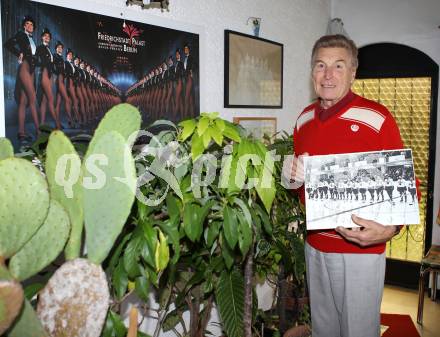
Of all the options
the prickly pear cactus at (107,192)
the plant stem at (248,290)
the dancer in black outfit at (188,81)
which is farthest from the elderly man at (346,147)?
the prickly pear cactus at (107,192)

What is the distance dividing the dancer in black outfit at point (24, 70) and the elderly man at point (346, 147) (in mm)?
1087

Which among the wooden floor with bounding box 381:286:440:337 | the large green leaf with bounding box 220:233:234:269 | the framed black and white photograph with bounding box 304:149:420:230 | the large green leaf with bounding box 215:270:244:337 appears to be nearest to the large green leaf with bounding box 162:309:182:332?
the large green leaf with bounding box 215:270:244:337

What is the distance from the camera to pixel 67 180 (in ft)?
3.85

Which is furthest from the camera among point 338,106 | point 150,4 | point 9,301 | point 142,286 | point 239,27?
point 239,27

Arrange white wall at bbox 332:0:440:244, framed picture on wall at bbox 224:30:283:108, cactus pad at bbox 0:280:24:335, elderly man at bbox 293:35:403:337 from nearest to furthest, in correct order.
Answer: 1. cactus pad at bbox 0:280:24:335
2. elderly man at bbox 293:35:403:337
3. framed picture on wall at bbox 224:30:283:108
4. white wall at bbox 332:0:440:244

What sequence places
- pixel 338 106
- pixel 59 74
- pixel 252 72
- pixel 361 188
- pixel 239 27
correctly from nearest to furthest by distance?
pixel 361 188 → pixel 59 74 → pixel 338 106 → pixel 239 27 → pixel 252 72

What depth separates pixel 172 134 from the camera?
1.65 meters

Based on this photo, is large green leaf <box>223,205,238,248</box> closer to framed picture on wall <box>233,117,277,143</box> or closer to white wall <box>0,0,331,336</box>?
white wall <box>0,0,331,336</box>

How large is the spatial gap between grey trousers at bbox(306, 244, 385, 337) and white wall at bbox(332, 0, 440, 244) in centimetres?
244

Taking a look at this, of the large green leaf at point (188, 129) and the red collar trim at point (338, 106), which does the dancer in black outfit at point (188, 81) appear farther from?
the large green leaf at point (188, 129)

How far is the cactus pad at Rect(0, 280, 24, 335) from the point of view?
0.87 m

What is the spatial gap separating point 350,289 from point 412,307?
2.37m

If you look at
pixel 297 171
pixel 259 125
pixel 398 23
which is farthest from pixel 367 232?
pixel 398 23

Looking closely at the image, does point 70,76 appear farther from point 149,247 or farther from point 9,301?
point 9,301
